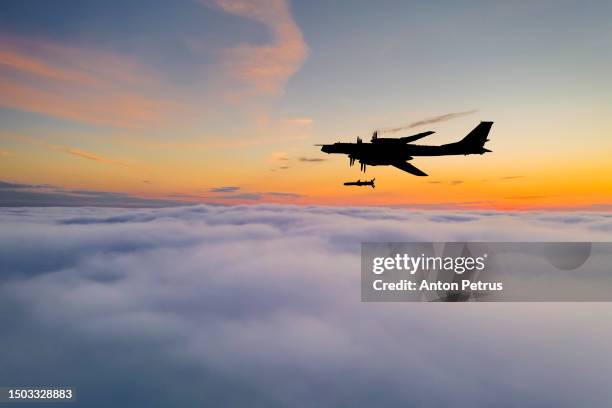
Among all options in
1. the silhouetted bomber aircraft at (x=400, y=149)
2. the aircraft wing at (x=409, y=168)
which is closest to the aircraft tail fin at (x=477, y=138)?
the silhouetted bomber aircraft at (x=400, y=149)

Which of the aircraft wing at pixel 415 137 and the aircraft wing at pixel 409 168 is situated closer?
the aircraft wing at pixel 415 137

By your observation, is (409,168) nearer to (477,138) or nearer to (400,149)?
(400,149)

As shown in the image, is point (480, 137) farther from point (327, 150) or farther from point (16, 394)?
point (16, 394)

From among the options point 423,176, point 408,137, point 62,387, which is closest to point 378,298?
point 423,176

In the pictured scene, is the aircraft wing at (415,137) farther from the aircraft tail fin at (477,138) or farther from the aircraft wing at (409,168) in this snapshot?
the aircraft tail fin at (477,138)

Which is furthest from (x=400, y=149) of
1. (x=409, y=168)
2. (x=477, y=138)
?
(x=477, y=138)

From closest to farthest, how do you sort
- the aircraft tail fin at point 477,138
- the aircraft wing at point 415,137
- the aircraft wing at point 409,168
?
the aircraft wing at point 415,137 → the aircraft wing at point 409,168 → the aircraft tail fin at point 477,138

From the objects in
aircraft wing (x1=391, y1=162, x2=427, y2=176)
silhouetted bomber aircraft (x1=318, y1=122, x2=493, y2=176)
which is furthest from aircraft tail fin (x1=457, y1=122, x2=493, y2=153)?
aircraft wing (x1=391, y1=162, x2=427, y2=176)
